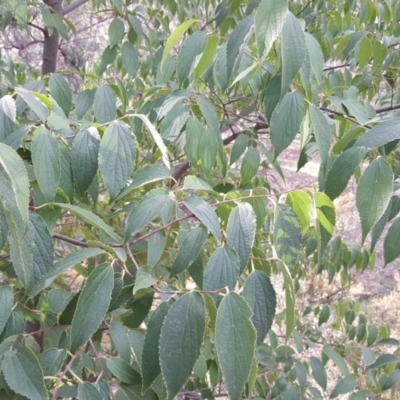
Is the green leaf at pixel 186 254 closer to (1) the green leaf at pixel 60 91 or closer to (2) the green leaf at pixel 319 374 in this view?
(1) the green leaf at pixel 60 91

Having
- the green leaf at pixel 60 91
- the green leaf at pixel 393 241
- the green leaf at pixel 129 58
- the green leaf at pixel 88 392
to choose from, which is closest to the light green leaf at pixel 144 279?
the green leaf at pixel 88 392

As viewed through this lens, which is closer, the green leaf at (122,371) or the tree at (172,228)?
the tree at (172,228)

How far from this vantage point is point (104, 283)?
53 cm

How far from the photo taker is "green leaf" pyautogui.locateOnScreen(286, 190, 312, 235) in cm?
62

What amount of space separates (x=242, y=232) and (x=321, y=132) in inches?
7.6

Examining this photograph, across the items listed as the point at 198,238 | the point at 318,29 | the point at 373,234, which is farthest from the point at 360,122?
the point at 318,29

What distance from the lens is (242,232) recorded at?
563 mm

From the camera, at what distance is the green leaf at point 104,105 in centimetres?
86

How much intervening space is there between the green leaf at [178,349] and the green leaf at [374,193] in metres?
0.22

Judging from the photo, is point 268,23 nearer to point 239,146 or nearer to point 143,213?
point 143,213

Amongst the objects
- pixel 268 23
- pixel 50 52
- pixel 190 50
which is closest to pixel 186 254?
pixel 268 23

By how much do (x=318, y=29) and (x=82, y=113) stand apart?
76 centimetres

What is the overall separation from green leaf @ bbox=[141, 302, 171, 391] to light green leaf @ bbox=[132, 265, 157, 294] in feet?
0.12

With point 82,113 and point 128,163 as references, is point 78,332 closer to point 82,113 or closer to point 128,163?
point 128,163
